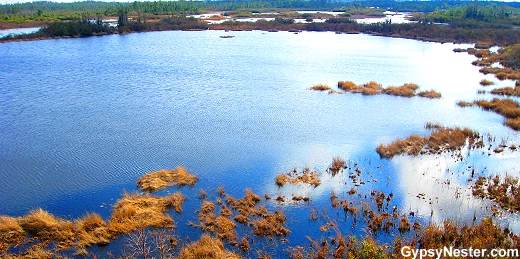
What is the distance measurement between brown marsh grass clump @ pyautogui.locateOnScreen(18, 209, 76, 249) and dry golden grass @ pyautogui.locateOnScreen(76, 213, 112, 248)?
1.00 feet

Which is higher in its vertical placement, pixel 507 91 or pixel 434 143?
pixel 507 91

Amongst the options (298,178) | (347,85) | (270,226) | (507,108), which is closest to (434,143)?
(298,178)

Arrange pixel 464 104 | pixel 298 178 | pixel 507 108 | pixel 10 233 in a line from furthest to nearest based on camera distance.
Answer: pixel 464 104, pixel 507 108, pixel 298 178, pixel 10 233

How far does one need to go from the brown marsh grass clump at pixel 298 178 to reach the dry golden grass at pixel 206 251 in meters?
5.89

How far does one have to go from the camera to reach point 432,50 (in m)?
63.0

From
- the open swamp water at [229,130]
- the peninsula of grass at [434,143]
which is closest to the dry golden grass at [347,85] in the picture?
the open swamp water at [229,130]

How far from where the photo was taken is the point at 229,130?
2680 cm

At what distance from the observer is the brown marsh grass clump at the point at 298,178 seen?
19.7 meters

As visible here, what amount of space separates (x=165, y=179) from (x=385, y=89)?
25429 millimetres

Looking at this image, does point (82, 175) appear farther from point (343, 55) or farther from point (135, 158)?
point (343, 55)

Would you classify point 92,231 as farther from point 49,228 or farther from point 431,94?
point 431,94

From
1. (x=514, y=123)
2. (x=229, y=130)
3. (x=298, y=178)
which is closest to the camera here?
(x=298, y=178)

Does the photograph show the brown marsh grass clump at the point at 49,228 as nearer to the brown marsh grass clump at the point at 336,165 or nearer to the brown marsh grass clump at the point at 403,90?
the brown marsh grass clump at the point at 336,165

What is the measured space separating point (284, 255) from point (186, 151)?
35.7ft
